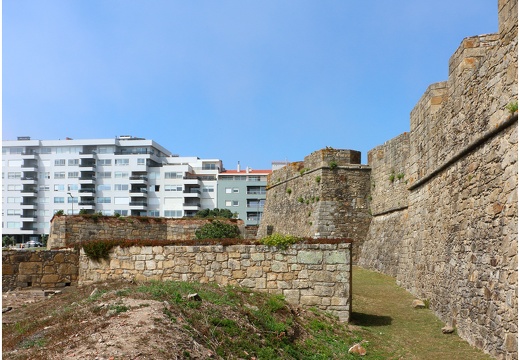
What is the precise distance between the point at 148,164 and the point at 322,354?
252ft

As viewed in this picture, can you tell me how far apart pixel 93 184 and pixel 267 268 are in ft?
246

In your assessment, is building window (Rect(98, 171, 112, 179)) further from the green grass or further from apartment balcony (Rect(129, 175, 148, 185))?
the green grass

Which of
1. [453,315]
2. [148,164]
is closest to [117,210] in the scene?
[148,164]

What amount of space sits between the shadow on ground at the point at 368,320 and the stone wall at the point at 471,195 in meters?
1.23

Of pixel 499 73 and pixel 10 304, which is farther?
pixel 10 304

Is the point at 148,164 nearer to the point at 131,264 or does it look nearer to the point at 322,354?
the point at 131,264

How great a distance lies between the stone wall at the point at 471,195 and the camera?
7586 mm

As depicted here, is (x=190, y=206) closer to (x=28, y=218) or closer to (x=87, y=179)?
(x=87, y=179)

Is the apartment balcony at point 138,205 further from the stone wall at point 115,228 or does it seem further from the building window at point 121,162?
the stone wall at point 115,228

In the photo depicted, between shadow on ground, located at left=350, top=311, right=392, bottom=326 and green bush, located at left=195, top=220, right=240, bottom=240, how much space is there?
724 inches

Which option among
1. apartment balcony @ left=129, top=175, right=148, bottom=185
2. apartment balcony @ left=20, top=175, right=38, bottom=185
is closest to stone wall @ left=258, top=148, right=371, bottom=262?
apartment balcony @ left=129, top=175, right=148, bottom=185

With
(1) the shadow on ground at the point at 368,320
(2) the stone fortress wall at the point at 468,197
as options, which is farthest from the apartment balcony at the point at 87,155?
(1) the shadow on ground at the point at 368,320

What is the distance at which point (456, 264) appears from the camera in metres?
10.3

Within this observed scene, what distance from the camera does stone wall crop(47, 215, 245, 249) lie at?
30062 millimetres
